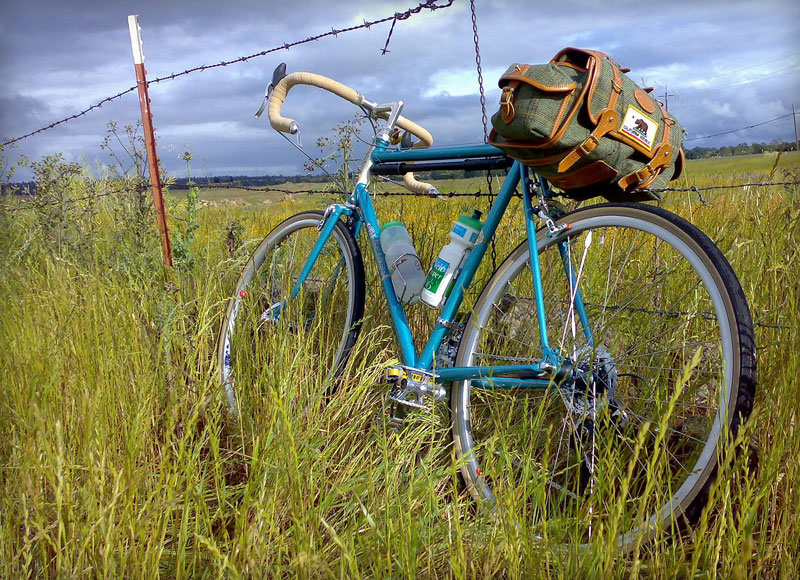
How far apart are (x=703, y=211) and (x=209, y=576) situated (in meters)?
3.41

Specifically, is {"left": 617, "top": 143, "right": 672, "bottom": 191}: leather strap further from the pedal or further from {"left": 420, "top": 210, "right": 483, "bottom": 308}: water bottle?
the pedal

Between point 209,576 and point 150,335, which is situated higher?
point 150,335

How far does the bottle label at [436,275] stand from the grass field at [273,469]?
37 cm

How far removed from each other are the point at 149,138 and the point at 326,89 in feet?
5.48

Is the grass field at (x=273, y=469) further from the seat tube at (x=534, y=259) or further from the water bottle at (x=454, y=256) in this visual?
the seat tube at (x=534, y=259)

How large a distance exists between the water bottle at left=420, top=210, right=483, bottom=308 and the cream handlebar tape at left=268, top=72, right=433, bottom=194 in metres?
0.45

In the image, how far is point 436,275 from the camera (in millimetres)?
2283

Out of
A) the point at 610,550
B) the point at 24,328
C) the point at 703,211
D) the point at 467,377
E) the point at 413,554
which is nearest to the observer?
the point at 610,550

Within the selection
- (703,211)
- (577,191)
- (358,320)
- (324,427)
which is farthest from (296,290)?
(703,211)

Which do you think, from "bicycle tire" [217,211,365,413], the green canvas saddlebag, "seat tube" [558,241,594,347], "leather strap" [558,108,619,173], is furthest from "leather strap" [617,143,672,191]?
"bicycle tire" [217,211,365,413]

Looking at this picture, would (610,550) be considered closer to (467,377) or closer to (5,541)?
(467,377)

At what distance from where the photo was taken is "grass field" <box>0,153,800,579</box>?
1.33 metres

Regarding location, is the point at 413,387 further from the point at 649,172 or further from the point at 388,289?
the point at 649,172

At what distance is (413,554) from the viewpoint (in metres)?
1.28
